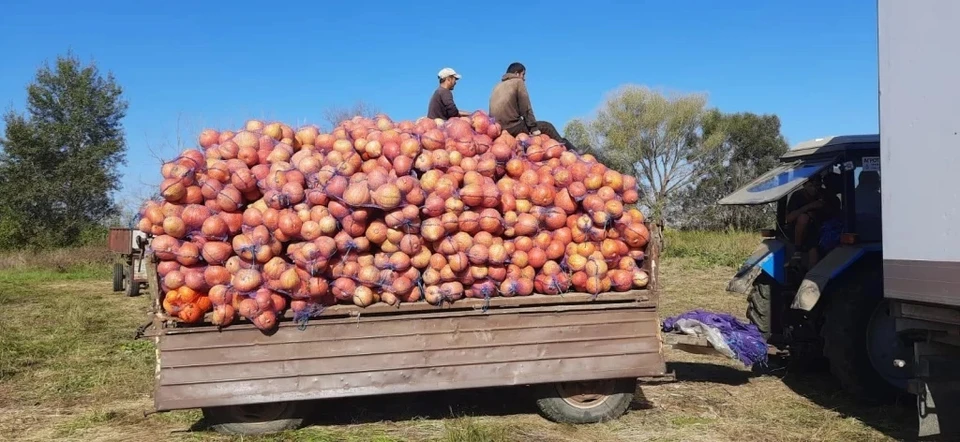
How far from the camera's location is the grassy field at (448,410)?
5516 mm

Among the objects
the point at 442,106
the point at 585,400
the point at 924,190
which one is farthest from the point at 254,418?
the point at 924,190

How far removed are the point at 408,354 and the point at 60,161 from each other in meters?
29.7

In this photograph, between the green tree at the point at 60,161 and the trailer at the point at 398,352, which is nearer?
the trailer at the point at 398,352

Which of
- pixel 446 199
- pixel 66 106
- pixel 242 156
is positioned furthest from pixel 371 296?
pixel 66 106

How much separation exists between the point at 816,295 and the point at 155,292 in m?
5.61

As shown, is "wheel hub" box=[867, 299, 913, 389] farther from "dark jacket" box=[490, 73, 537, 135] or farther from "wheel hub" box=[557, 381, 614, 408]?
"dark jacket" box=[490, 73, 537, 135]

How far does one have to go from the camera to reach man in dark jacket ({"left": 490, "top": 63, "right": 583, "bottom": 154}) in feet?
22.7

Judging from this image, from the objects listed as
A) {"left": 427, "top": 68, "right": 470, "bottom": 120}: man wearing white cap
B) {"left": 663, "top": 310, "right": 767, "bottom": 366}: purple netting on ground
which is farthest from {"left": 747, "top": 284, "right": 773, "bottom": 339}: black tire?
{"left": 427, "top": 68, "right": 470, "bottom": 120}: man wearing white cap

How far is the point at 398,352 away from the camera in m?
5.21

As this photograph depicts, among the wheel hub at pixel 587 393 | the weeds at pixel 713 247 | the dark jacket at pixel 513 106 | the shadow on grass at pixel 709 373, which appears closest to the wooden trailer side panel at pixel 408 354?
the wheel hub at pixel 587 393

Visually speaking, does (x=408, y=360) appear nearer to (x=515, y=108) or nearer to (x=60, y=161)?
(x=515, y=108)

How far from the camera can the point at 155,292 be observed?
16.2 ft

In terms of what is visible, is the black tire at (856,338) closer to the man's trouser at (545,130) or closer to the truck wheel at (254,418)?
the man's trouser at (545,130)

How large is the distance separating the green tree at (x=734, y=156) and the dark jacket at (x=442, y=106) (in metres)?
28.2
